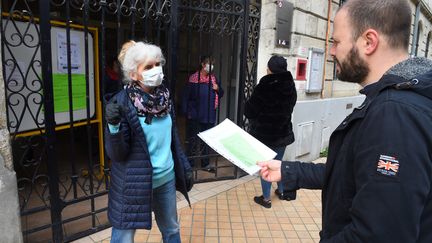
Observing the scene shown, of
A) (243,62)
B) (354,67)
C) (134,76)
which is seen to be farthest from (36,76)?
(243,62)

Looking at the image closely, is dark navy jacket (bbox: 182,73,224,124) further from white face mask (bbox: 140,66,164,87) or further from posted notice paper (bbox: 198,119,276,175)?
posted notice paper (bbox: 198,119,276,175)

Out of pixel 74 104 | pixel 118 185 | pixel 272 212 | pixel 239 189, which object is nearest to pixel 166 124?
pixel 118 185

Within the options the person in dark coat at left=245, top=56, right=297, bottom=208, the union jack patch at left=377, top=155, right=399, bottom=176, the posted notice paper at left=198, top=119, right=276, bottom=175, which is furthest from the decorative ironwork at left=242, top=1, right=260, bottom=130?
the union jack patch at left=377, top=155, right=399, bottom=176

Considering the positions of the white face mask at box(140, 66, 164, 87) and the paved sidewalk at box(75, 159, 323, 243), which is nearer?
the white face mask at box(140, 66, 164, 87)

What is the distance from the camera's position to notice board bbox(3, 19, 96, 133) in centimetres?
284

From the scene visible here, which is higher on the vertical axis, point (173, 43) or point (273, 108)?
point (173, 43)

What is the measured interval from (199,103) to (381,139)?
4243mm

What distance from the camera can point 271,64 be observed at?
154 inches

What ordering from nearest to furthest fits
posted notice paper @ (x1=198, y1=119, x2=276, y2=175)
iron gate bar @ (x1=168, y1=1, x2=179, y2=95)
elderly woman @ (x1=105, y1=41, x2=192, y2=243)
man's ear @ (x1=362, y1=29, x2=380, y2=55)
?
man's ear @ (x1=362, y1=29, x2=380, y2=55)
posted notice paper @ (x1=198, y1=119, x2=276, y2=175)
elderly woman @ (x1=105, y1=41, x2=192, y2=243)
iron gate bar @ (x1=168, y1=1, x2=179, y2=95)

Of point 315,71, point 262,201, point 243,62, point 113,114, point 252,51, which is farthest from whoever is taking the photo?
point 315,71

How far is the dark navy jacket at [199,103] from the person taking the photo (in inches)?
201

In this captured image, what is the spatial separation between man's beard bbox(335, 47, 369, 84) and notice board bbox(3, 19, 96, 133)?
2500 millimetres

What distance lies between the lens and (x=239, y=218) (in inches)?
156

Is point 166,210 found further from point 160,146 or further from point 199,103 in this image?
point 199,103
